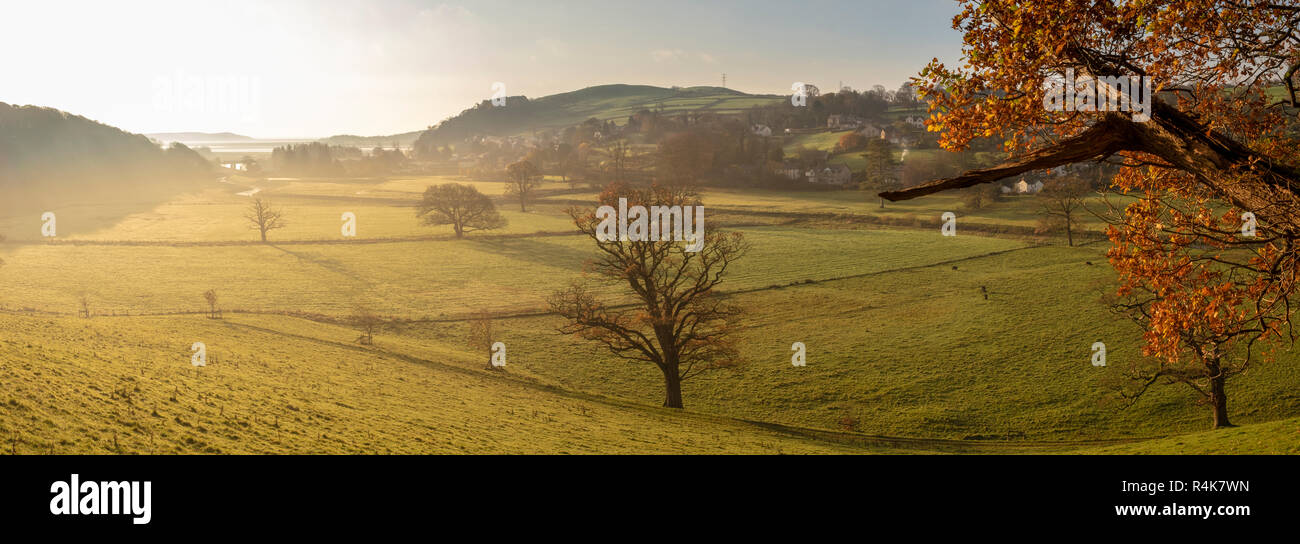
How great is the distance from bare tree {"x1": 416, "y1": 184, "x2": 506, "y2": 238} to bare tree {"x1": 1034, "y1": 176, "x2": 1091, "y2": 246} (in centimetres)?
7260

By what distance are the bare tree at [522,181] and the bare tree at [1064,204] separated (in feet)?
261

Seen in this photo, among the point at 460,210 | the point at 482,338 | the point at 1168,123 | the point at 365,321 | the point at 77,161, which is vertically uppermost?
the point at 77,161

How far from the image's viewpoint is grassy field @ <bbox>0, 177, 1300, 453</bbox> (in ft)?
59.9

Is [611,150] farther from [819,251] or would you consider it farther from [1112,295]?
[1112,295]

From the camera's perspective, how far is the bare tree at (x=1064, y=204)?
6749 cm

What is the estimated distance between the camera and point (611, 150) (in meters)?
166

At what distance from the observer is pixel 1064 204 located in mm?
69750

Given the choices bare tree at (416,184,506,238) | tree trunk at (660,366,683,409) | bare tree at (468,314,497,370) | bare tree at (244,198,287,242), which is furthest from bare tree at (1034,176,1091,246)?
bare tree at (244,198,287,242)

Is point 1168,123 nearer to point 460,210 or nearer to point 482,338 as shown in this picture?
point 482,338

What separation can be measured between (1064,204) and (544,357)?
61486 mm

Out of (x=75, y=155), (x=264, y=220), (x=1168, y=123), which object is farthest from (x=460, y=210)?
(x=75, y=155)

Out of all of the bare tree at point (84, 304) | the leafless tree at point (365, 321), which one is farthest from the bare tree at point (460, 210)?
the bare tree at point (84, 304)

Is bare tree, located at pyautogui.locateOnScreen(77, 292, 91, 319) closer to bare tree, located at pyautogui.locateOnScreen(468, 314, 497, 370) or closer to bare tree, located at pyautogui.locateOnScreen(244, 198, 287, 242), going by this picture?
bare tree, located at pyautogui.locateOnScreen(468, 314, 497, 370)
